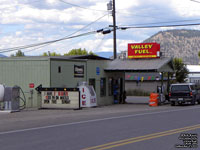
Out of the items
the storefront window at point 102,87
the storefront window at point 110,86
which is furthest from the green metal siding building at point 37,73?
the storefront window at point 110,86

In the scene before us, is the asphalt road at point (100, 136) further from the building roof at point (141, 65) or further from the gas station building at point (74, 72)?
the building roof at point (141, 65)

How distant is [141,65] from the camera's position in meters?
34.0

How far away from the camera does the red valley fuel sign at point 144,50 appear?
35.6 meters

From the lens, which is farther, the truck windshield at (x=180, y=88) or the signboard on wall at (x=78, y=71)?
the truck windshield at (x=180, y=88)

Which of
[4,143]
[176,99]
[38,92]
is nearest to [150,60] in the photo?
[176,99]

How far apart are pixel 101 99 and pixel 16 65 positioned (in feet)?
27.0

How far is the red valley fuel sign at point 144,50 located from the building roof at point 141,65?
0.81 meters

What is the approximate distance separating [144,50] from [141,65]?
2826 mm

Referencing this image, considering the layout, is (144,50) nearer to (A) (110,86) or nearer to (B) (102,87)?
(A) (110,86)

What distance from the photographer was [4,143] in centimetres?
1187

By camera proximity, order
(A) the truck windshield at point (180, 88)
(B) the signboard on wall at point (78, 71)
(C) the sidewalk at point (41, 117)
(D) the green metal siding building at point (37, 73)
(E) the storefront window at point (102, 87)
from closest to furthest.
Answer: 1. (C) the sidewalk at point (41, 117)
2. (D) the green metal siding building at point (37, 73)
3. (B) the signboard on wall at point (78, 71)
4. (A) the truck windshield at point (180, 88)
5. (E) the storefront window at point (102, 87)

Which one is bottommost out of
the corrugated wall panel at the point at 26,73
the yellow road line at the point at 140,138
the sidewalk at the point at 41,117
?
the yellow road line at the point at 140,138

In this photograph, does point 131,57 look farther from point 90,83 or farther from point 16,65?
point 16,65

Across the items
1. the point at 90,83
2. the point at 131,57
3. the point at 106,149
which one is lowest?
the point at 106,149
